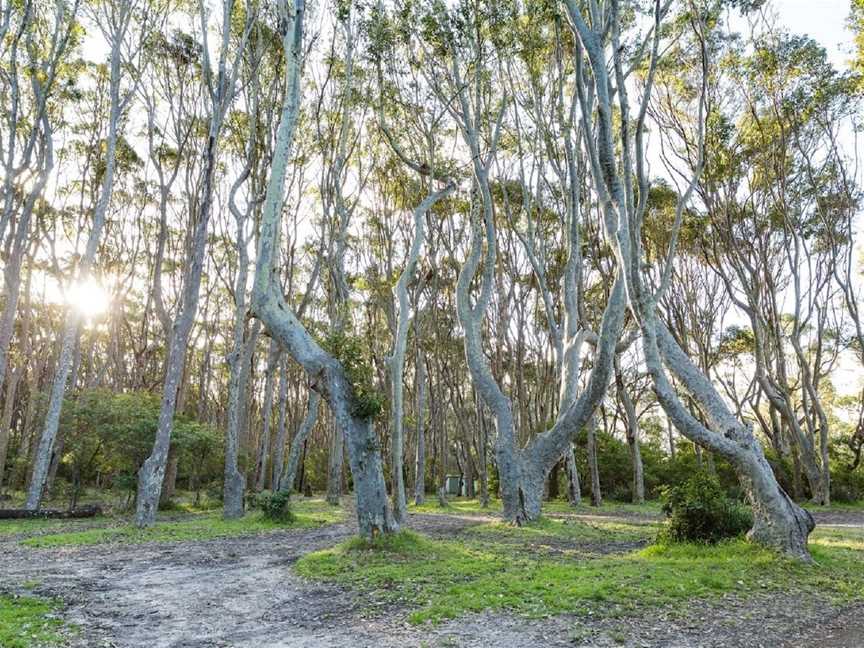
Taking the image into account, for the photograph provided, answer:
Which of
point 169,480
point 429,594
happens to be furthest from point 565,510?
point 169,480

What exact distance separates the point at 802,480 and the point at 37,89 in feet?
104

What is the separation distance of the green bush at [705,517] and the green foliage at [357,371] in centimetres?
546

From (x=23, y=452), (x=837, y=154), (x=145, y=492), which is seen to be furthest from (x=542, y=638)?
(x=23, y=452)

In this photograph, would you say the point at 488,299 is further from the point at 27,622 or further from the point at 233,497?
the point at 27,622

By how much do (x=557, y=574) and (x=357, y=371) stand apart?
4656 mm

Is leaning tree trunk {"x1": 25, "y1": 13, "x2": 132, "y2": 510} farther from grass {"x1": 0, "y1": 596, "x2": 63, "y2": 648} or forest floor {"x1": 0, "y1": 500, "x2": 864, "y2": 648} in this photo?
grass {"x1": 0, "y1": 596, "x2": 63, "y2": 648}

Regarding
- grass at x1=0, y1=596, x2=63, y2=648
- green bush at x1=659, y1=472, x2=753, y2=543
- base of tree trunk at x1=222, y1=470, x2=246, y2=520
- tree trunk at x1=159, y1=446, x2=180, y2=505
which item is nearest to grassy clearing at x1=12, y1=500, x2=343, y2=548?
base of tree trunk at x1=222, y1=470, x2=246, y2=520

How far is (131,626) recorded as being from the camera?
595 cm

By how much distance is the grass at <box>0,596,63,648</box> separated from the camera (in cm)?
503

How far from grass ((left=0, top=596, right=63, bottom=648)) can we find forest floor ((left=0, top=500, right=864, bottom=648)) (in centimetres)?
5

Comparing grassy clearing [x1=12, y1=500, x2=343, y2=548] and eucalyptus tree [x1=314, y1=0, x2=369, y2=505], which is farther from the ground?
eucalyptus tree [x1=314, y1=0, x2=369, y2=505]

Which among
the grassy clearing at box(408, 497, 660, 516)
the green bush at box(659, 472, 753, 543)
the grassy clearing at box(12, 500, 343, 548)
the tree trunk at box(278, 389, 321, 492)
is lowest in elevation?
the grassy clearing at box(408, 497, 660, 516)

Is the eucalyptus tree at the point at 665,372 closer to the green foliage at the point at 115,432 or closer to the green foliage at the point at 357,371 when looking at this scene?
the green foliage at the point at 357,371

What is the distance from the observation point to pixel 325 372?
1015 cm
